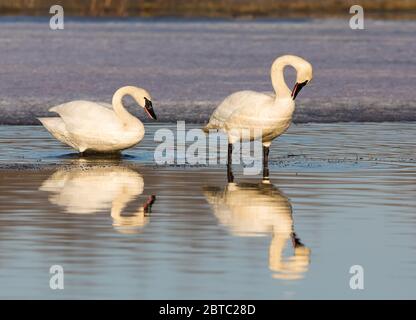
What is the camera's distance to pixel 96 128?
14711 mm

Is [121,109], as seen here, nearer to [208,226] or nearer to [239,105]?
[239,105]

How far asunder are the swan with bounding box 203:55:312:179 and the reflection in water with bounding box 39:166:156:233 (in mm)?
1228

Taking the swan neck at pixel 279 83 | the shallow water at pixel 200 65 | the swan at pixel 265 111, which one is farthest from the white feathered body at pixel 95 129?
the shallow water at pixel 200 65

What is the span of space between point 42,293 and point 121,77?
54.7 ft

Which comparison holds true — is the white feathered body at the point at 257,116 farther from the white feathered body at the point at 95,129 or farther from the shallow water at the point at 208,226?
the white feathered body at the point at 95,129

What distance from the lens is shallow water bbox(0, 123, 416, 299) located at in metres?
7.94

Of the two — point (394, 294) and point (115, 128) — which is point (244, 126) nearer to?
point (115, 128)

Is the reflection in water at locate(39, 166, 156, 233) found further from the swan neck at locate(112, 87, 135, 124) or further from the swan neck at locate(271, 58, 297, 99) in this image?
the swan neck at locate(271, 58, 297, 99)

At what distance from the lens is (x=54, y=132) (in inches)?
597

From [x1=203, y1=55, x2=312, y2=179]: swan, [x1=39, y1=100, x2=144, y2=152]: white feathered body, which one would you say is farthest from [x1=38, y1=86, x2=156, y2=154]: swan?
[x1=203, y1=55, x2=312, y2=179]: swan

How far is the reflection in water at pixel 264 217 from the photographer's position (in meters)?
8.50

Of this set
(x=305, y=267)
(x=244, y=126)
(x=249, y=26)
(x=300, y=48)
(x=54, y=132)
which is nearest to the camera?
(x=305, y=267)
